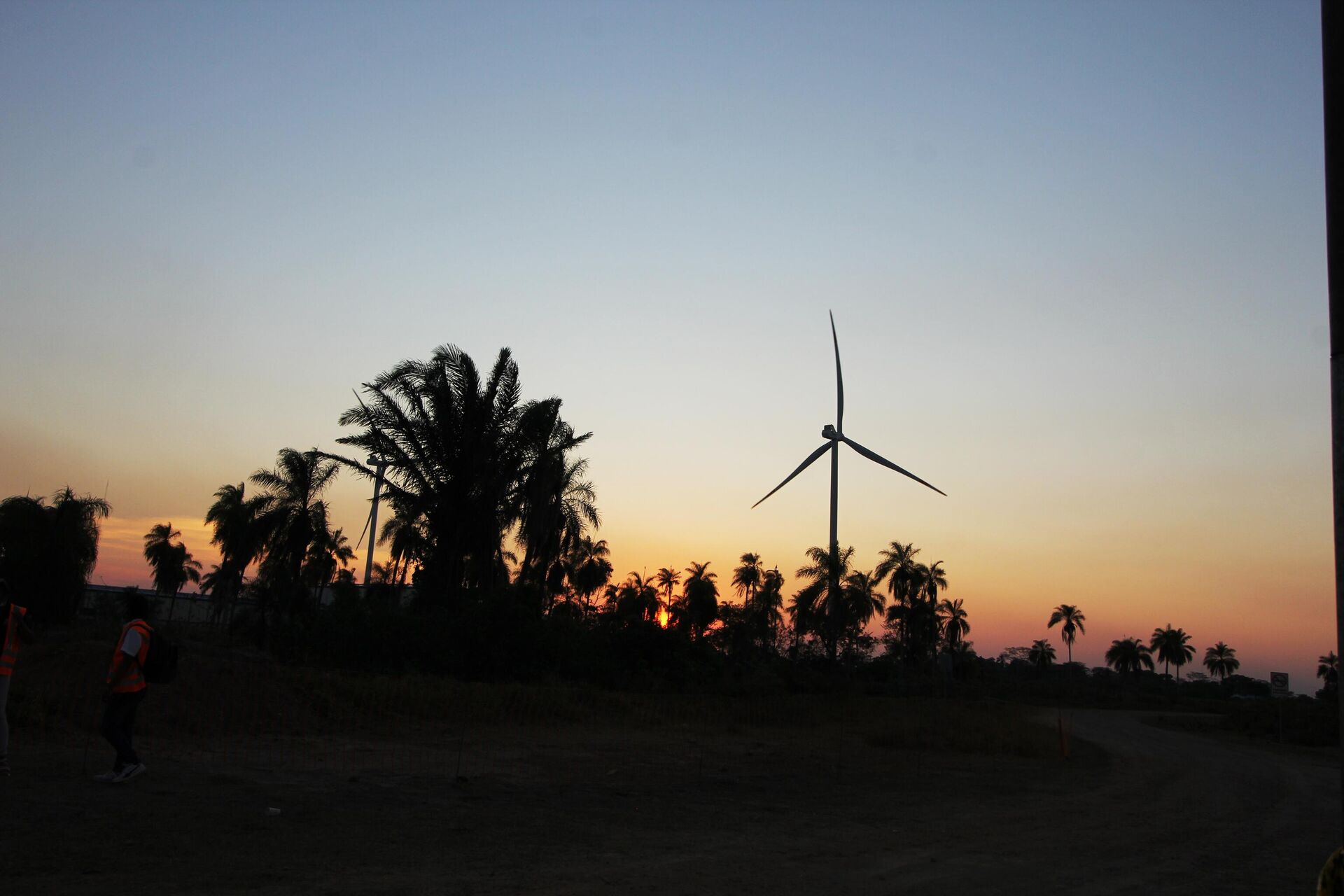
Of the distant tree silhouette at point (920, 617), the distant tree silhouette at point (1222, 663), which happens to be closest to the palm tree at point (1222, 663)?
the distant tree silhouette at point (1222, 663)

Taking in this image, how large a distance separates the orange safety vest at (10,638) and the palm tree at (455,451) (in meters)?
22.2

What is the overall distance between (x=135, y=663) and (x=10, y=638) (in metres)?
1.20

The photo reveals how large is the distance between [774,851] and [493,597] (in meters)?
21.0

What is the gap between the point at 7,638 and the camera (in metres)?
9.53

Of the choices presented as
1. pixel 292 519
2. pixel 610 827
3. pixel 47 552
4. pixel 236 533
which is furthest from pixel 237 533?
pixel 610 827

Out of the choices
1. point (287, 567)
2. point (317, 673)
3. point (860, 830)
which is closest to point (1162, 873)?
point (860, 830)

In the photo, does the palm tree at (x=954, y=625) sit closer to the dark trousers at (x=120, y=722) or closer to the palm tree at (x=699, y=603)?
the palm tree at (x=699, y=603)

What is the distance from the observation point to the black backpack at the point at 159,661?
9.76 meters

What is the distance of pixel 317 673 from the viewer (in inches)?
795

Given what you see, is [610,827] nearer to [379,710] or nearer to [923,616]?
[379,710]

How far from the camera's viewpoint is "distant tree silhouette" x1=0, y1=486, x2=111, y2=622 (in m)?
24.9

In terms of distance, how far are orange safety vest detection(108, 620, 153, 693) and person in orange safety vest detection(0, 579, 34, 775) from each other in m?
0.84

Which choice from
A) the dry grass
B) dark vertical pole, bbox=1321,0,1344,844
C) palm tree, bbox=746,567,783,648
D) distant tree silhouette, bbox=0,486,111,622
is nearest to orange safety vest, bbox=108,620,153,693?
the dry grass

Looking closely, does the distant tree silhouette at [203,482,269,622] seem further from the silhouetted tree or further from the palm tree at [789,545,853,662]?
the silhouetted tree
